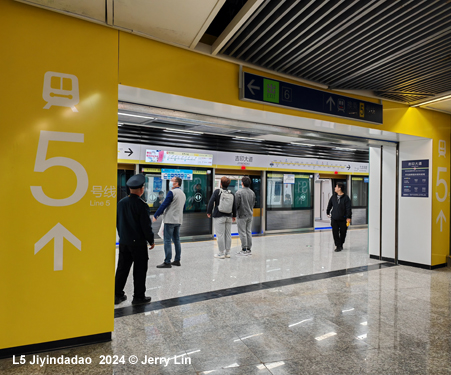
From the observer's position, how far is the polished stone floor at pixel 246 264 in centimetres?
464

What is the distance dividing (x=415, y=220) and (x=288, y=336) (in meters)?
4.34

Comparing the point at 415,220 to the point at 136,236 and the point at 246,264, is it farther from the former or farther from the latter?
the point at 136,236

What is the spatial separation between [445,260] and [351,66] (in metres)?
4.61

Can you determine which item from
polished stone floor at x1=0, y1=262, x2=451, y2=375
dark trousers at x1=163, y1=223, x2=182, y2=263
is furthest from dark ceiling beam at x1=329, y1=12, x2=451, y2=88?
dark trousers at x1=163, y1=223, x2=182, y2=263

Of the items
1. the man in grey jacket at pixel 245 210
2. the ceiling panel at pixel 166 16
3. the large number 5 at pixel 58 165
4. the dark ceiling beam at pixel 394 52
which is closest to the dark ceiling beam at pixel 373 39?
the dark ceiling beam at pixel 394 52

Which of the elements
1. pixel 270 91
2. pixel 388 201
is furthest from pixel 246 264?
pixel 270 91

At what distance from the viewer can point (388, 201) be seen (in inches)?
255

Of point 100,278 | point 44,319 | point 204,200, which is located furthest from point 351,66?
point 204,200

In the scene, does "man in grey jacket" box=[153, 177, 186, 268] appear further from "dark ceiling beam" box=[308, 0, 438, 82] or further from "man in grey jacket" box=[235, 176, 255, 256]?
"dark ceiling beam" box=[308, 0, 438, 82]

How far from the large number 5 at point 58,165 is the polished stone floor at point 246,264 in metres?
1.69

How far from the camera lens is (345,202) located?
7.29m

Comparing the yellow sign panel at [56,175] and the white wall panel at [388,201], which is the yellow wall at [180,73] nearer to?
the yellow sign panel at [56,175]

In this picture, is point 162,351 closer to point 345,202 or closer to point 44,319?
point 44,319

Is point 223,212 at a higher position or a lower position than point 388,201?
lower
